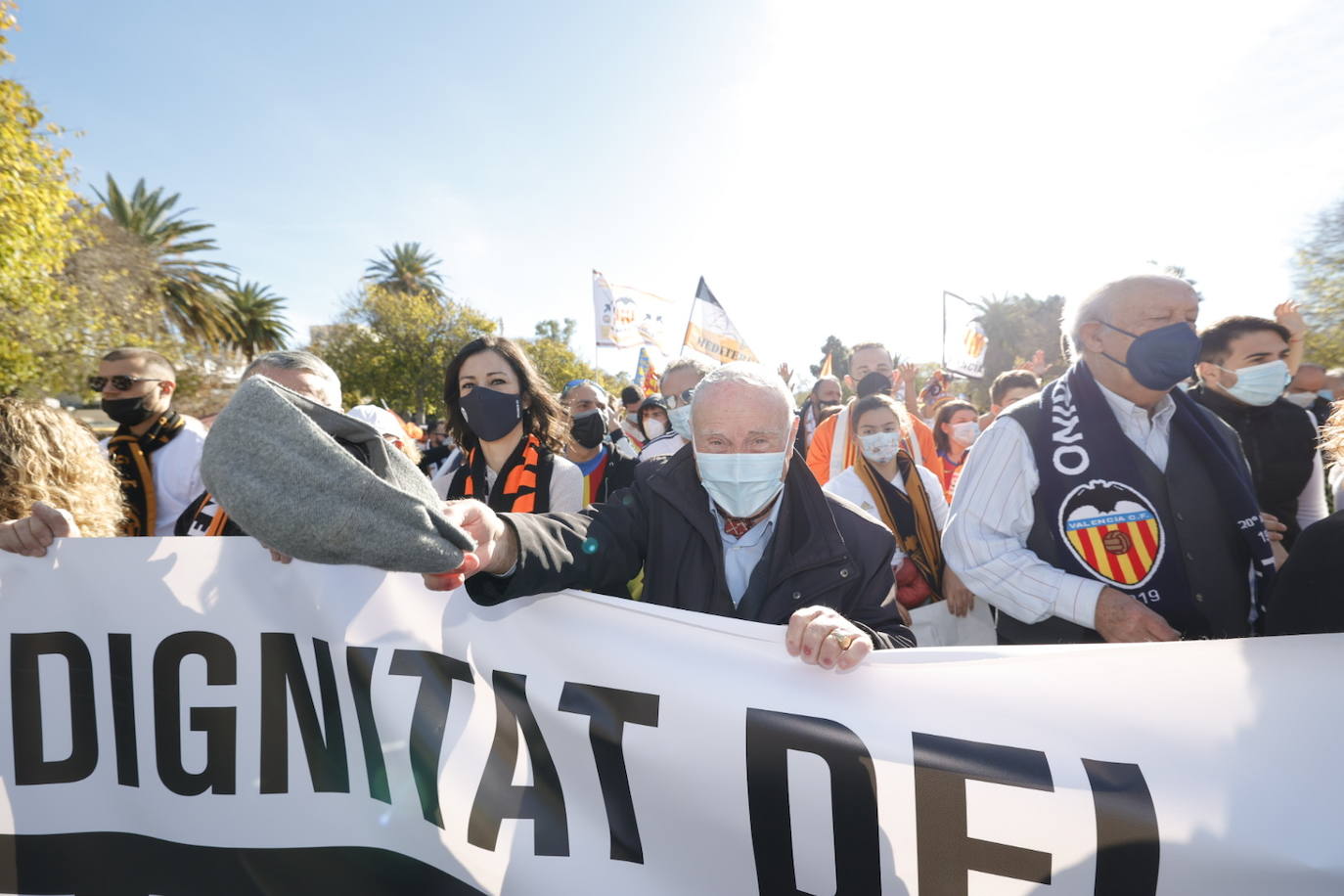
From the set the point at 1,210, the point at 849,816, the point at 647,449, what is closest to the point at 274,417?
the point at 849,816

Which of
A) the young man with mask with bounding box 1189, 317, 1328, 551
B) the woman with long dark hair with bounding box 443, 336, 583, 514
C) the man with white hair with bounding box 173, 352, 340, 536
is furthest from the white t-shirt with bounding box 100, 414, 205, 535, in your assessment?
the young man with mask with bounding box 1189, 317, 1328, 551

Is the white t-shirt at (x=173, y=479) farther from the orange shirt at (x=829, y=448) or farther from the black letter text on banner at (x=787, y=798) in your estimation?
the orange shirt at (x=829, y=448)

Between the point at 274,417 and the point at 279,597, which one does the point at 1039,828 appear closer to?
the point at 274,417

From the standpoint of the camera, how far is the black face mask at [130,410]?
3201 mm

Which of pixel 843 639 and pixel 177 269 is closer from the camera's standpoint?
pixel 843 639

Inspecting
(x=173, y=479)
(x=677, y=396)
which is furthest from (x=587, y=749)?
(x=677, y=396)

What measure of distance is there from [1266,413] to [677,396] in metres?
3.48

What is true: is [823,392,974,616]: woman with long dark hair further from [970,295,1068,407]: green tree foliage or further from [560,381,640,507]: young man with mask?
Result: [970,295,1068,407]: green tree foliage

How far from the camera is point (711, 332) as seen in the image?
923 centimetres

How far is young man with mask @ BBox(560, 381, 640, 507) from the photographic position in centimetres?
476

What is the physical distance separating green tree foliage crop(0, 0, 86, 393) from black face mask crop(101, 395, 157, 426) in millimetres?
7586

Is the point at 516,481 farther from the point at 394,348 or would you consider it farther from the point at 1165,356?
the point at 394,348

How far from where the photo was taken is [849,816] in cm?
152

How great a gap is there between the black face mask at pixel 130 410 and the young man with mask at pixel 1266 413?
475 cm
